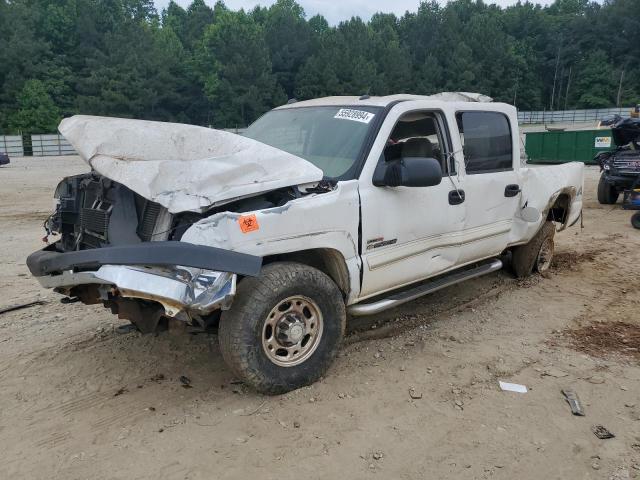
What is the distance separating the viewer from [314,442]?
10.2ft

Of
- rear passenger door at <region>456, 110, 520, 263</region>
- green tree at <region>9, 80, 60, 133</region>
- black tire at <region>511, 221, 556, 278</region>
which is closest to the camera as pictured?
rear passenger door at <region>456, 110, 520, 263</region>

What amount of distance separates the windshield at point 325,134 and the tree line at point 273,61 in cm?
6084

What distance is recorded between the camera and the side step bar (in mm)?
3990

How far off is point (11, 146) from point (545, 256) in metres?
44.6

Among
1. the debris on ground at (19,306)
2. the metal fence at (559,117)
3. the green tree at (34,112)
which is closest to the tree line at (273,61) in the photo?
the green tree at (34,112)

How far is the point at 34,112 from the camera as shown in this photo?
57.8m

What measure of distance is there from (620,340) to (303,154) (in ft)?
10.1

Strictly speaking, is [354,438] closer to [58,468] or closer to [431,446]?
[431,446]

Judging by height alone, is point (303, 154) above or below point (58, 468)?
above

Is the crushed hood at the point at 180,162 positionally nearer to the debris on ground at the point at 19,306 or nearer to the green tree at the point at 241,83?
the debris on ground at the point at 19,306

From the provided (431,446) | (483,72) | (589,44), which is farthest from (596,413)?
(589,44)

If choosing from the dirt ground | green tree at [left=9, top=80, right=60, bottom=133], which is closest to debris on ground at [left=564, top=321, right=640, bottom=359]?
the dirt ground

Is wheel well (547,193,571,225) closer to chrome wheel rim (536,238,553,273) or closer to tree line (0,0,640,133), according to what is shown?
chrome wheel rim (536,238,553,273)

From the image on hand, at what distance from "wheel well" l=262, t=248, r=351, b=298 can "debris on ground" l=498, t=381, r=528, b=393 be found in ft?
4.06
